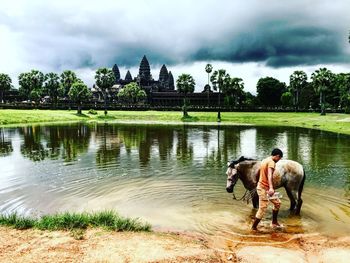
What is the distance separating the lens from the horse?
461 inches

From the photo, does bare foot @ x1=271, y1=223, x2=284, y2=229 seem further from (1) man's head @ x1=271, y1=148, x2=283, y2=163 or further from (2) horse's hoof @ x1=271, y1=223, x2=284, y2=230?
(1) man's head @ x1=271, y1=148, x2=283, y2=163

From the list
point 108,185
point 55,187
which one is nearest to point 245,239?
point 108,185

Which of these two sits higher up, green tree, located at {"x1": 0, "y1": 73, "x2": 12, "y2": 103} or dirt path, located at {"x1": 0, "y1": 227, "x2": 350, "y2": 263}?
green tree, located at {"x1": 0, "y1": 73, "x2": 12, "y2": 103}

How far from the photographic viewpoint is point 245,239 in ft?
31.1

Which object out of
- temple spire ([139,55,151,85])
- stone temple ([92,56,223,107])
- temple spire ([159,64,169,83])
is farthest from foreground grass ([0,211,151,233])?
temple spire ([159,64,169,83])

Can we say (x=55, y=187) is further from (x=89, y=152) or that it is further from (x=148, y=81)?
(x=148, y=81)

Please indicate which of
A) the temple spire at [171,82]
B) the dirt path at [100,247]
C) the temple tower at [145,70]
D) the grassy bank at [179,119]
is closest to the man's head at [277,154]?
the dirt path at [100,247]

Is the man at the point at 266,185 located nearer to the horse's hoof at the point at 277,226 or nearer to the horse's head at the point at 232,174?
the horse's hoof at the point at 277,226

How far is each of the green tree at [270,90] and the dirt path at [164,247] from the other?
13181cm

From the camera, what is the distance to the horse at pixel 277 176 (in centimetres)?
1171

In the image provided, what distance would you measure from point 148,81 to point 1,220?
15124 cm

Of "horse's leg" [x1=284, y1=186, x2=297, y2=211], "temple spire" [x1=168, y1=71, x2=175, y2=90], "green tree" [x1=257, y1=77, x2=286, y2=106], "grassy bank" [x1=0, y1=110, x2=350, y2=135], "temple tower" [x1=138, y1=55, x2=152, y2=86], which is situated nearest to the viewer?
"horse's leg" [x1=284, y1=186, x2=297, y2=211]

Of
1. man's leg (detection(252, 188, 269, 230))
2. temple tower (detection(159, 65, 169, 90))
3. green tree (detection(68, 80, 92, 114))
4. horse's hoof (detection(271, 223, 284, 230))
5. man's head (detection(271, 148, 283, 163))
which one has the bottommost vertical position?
horse's hoof (detection(271, 223, 284, 230))

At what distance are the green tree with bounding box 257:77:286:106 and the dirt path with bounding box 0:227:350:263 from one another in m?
132
